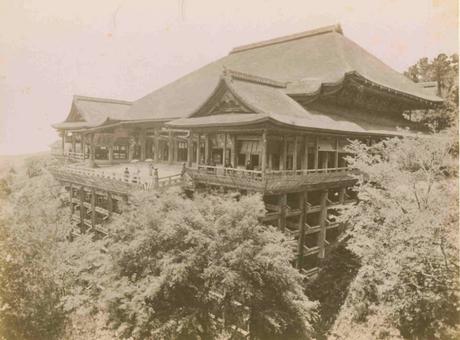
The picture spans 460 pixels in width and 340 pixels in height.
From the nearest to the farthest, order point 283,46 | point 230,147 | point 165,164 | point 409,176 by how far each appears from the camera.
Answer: point 409,176, point 230,147, point 165,164, point 283,46

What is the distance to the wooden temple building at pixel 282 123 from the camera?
1544 centimetres

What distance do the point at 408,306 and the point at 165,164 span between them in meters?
16.6

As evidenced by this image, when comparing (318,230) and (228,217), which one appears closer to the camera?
(228,217)

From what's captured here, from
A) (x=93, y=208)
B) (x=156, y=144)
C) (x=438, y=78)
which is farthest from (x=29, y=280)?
(x=438, y=78)


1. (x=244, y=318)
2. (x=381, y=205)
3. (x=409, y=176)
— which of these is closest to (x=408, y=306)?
(x=381, y=205)

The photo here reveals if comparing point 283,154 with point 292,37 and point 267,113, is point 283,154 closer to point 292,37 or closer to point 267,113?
point 267,113

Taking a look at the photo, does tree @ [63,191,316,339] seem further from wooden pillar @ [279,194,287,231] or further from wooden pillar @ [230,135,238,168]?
wooden pillar @ [230,135,238,168]

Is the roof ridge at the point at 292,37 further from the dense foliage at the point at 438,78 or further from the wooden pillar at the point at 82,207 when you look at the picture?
the wooden pillar at the point at 82,207

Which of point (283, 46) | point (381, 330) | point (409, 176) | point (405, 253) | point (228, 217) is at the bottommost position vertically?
point (381, 330)

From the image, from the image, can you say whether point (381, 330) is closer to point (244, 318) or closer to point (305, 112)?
point (244, 318)

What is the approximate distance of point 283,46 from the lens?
2766 cm

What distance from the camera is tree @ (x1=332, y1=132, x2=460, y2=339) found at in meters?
10.4

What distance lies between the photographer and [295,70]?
916 inches

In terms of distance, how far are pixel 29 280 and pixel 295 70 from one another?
59.5 ft
